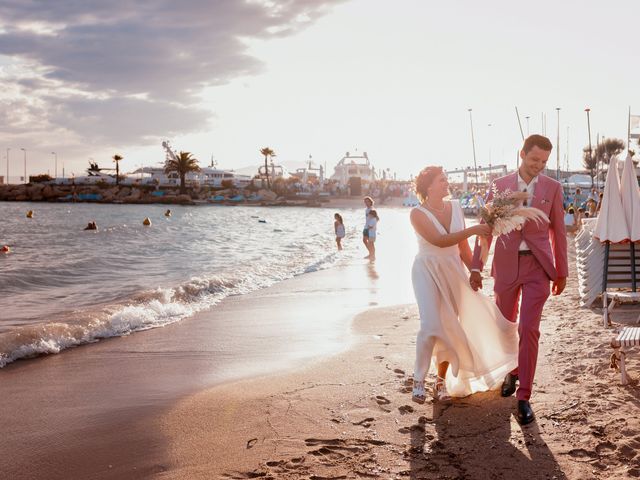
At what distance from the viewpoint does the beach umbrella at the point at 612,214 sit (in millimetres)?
8289

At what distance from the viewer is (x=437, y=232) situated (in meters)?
4.83

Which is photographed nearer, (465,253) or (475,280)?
(475,280)

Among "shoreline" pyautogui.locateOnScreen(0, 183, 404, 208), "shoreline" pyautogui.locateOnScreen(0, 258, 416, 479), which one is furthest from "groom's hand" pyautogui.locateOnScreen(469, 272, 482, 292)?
"shoreline" pyautogui.locateOnScreen(0, 183, 404, 208)

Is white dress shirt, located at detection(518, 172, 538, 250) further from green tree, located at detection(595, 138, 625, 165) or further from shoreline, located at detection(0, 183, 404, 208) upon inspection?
shoreline, located at detection(0, 183, 404, 208)

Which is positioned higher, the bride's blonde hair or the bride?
the bride's blonde hair

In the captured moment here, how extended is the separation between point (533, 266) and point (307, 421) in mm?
2044

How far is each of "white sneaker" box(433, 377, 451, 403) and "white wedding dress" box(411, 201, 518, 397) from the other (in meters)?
0.05

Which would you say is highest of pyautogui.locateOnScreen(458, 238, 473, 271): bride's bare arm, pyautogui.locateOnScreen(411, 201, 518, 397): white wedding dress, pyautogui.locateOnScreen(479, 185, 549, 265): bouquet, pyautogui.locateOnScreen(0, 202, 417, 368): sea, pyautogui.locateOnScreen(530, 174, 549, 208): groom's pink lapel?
pyautogui.locateOnScreen(530, 174, 549, 208): groom's pink lapel

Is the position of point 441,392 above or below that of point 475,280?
below

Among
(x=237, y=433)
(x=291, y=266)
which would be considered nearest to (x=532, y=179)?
(x=237, y=433)

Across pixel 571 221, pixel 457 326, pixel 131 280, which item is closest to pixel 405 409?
pixel 457 326

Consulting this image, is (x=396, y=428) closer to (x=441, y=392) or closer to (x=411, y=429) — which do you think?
(x=411, y=429)

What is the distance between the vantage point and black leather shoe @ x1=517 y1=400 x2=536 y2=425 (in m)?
4.39

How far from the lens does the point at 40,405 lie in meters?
5.27
